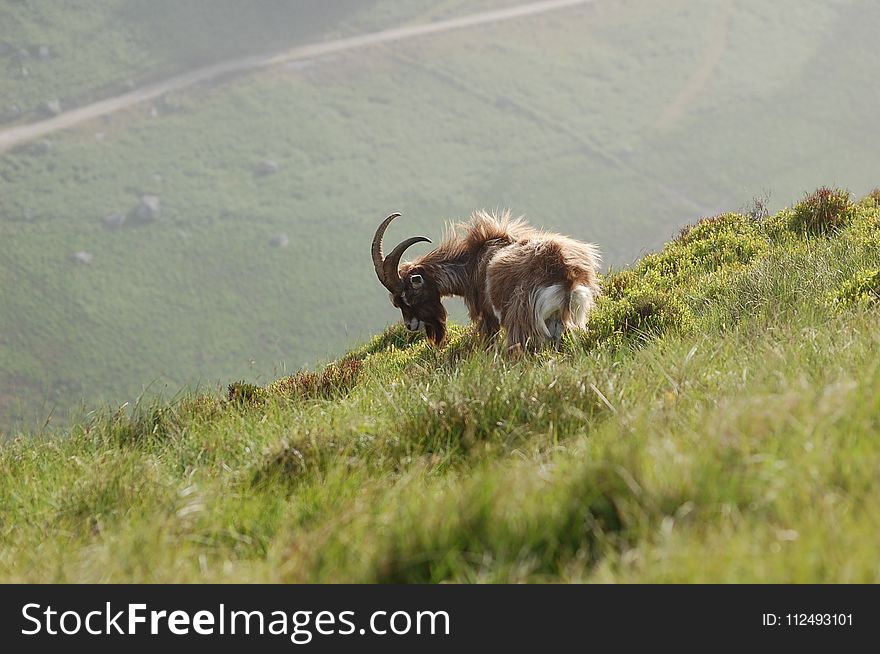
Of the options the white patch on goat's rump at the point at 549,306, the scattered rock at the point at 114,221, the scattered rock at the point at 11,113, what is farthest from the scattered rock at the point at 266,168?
the white patch on goat's rump at the point at 549,306

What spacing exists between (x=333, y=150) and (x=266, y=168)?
16.7ft

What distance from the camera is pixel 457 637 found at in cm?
303

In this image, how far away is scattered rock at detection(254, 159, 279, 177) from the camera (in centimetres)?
6119

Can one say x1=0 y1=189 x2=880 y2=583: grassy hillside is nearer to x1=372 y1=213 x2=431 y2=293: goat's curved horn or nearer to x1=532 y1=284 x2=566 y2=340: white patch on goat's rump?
x1=532 y1=284 x2=566 y2=340: white patch on goat's rump

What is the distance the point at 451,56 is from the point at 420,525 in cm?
7113

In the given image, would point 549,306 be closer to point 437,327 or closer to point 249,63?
point 437,327

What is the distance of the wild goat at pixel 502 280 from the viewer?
867 cm

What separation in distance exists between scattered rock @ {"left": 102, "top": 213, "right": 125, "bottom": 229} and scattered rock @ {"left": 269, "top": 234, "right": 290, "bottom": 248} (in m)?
9.16

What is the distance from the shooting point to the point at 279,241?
5456 centimetres

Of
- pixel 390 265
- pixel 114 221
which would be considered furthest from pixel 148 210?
pixel 390 265

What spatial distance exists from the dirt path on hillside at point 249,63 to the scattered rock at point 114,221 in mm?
10850

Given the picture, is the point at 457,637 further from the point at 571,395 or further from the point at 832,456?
the point at 571,395

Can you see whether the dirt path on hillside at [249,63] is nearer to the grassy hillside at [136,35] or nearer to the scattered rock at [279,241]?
the grassy hillside at [136,35]

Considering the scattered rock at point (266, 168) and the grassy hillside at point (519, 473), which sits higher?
the scattered rock at point (266, 168)
